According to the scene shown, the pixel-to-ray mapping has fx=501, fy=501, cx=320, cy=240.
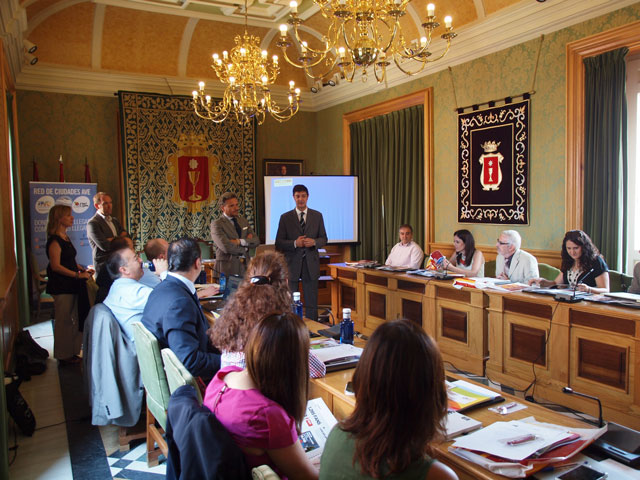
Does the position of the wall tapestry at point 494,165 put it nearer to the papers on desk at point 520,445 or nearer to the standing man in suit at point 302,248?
the standing man in suit at point 302,248

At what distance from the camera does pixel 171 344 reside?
238 centimetres

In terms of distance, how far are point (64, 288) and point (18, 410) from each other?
1629 millimetres

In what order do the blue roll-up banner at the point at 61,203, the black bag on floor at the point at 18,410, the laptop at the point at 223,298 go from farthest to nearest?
the blue roll-up banner at the point at 61,203, the laptop at the point at 223,298, the black bag on floor at the point at 18,410

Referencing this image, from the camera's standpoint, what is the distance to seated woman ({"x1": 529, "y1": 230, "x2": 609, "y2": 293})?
155 inches

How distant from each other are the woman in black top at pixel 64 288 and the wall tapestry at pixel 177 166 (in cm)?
250

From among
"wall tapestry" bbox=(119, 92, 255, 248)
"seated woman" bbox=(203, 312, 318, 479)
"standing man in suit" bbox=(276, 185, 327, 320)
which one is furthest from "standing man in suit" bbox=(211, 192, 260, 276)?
"seated woman" bbox=(203, 312, 318, 479)

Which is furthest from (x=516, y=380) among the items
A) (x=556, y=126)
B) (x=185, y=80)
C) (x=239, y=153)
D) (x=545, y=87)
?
(x=185, y=80)

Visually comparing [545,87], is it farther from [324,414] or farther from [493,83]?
[324,414]

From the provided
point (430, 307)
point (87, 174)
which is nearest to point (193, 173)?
point (87, 174)

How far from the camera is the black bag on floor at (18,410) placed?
318cm

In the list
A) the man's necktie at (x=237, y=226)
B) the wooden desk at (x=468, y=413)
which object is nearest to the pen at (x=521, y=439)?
the wooden desk at (x=468, y=413)

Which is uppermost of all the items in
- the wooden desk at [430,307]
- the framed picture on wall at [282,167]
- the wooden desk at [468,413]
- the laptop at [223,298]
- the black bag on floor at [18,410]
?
the framed picture on wall at [282,167]

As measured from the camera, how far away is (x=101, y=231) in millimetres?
5395

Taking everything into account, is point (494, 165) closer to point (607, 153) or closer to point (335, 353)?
point (607, 153)
